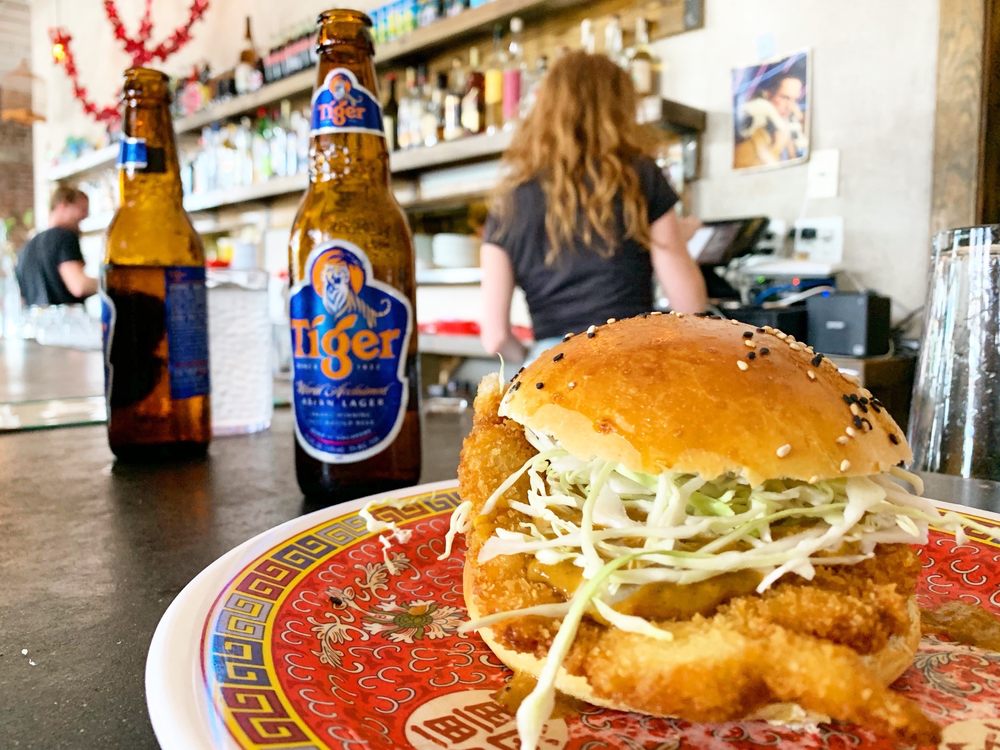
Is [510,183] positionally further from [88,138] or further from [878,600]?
[88,138]

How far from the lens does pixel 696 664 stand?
50 cm

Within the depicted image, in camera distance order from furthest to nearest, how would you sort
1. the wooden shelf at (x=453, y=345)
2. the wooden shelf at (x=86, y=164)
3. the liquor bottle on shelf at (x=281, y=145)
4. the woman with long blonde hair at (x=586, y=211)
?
the wooden shelf at (x=86, y=164), the liquor bottle on shelf at (x=281, y=145), the wooden shelf at (x=453, y=345), the woman with long blonde hair at (x=586, y=211)

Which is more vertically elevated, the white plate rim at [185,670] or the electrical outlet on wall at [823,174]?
the electrical outlet on wall at [823,174]

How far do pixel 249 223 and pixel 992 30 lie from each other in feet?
16.4

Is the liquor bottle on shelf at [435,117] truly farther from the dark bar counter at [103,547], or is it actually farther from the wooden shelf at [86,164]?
the wooden shelf at [86,164]

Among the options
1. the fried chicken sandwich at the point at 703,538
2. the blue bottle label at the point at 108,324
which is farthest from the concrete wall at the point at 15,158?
the fried chicken sandwich at the point at 703,538

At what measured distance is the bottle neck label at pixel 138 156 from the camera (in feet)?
4.02

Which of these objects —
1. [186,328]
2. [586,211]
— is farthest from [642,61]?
[186,328]

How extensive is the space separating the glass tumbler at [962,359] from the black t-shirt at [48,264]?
5.93 metres

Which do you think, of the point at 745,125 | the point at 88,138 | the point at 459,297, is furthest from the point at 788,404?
the point at 88,138

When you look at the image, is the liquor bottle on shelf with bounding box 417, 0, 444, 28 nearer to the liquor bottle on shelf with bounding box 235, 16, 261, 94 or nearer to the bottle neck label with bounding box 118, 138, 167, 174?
the liquor bottle on shelf with bounding box 235, 16, 261, 94

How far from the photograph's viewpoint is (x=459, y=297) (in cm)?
449

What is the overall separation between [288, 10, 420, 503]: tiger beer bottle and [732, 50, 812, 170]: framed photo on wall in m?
2.33

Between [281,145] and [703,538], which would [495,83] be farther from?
[703,538]
